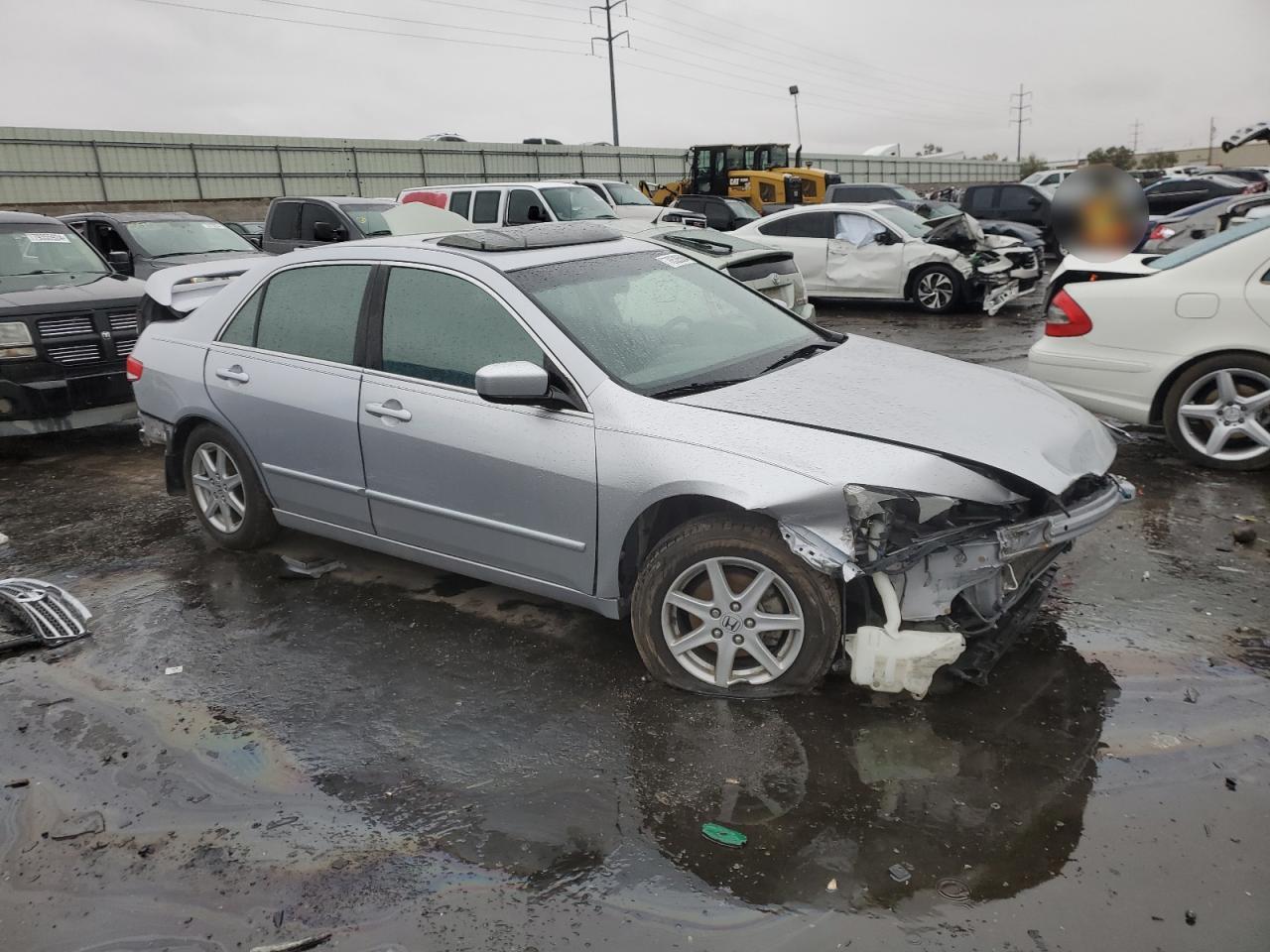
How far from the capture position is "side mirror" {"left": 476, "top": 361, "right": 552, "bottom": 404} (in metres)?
3.54

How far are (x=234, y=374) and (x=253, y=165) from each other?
33182mm

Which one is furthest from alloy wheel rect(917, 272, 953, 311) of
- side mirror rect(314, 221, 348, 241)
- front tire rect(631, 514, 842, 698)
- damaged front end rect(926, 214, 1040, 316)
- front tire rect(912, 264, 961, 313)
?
front tire rect(631, 514, 842, 698)

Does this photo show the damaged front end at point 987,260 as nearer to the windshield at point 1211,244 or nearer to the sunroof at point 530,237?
the windshield at point 1211,244

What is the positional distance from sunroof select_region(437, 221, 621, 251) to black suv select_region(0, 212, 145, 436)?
4461 mm

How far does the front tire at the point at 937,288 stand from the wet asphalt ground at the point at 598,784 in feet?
30.0

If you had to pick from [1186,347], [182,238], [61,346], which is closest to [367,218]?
[182,238]

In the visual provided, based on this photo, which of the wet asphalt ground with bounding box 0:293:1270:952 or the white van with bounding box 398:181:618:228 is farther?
the white van with bounding box 398:181:618:228

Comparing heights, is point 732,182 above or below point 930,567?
above

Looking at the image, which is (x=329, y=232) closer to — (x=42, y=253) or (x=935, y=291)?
(x=42, y=253)

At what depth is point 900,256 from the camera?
44.3 ft

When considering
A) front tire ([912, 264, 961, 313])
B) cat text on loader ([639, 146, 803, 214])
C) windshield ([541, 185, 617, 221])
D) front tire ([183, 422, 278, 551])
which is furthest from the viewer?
cat text on loader ([639, 146, 803, 214])

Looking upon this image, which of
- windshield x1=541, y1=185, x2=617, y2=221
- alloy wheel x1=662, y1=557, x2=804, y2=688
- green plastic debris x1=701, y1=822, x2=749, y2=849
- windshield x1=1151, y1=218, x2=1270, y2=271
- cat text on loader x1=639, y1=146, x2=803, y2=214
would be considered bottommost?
green plastic debris x1=701, y1=822, x2=749, y2=849

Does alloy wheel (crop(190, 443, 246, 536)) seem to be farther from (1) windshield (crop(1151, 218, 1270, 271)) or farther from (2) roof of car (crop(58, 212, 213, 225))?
(2) roof of car (crop(58, 212, 213, 225))

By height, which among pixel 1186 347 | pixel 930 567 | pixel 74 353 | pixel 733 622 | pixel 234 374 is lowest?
pixel 733 622
